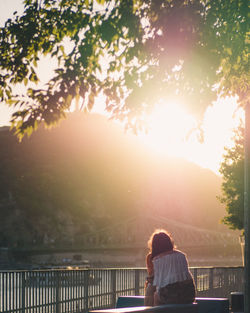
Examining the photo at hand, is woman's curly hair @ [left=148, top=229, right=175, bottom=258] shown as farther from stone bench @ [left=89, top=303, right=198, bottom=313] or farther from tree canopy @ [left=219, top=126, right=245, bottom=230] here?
tree canopy @ [left=219, top=126, right=245, bottom=230]

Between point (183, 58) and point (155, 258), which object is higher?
point (183, 58)

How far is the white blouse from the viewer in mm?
7414

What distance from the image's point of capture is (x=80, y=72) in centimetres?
870

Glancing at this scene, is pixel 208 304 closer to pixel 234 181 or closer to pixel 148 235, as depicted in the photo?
pixel 234 181

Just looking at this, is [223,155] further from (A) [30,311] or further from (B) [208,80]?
(B) [208,80]

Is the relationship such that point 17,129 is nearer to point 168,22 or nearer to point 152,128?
point 152,128

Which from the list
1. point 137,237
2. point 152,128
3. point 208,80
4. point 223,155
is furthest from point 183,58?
point 137,237

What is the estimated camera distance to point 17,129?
8977 millimetres

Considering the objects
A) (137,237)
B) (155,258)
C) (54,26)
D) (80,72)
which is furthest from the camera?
(137,237)

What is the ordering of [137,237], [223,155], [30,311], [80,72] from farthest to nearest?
[137,237], [223,155], [30,311], [80,72]

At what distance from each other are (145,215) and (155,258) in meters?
164

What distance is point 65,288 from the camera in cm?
1258

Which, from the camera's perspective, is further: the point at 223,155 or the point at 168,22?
the point at 223,155

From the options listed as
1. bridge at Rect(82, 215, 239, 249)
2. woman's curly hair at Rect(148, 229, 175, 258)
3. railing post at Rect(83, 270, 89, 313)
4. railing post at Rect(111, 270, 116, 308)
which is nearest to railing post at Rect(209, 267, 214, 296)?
railing post at Rect(111, 270, 116, 308)
